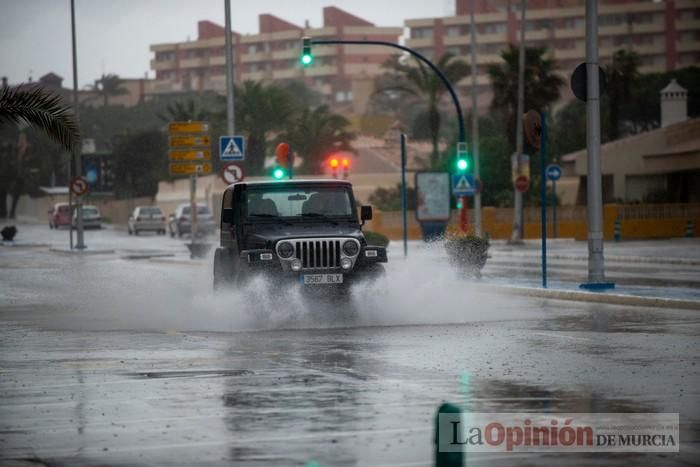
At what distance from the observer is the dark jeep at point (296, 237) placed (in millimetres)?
19922

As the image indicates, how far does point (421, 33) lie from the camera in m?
184

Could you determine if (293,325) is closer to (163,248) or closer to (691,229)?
(163,248)

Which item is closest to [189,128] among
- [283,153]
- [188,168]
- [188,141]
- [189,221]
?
[188,141]

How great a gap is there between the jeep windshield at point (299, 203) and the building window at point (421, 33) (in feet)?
536

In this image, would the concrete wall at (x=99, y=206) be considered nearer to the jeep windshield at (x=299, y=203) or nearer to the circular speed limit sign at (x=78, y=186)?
the circular speed limit sign at (x=78, y=186)

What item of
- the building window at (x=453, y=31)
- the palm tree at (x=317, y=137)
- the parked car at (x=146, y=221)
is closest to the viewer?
the parked car at (x=146, y=221)

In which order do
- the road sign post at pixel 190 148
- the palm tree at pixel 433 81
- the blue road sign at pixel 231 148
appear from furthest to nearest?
the palm tree at pixel 433 81 < the road sign post at pixel 190 148 < the blue road sign at pixel 231 148

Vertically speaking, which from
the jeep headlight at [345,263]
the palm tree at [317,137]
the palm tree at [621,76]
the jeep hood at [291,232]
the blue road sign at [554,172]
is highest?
the palm tree at [621,76]

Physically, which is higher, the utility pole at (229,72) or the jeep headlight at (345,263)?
the utility pole at (229,72)

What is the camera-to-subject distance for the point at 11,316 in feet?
76.4

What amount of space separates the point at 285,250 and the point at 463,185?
17.5m

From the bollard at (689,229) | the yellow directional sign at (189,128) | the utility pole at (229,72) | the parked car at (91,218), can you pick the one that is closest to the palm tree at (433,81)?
the bollard at (689,229)

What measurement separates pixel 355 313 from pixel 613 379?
7750 millimetres

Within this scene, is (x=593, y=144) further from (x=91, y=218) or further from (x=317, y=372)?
(x=91, y=218)
